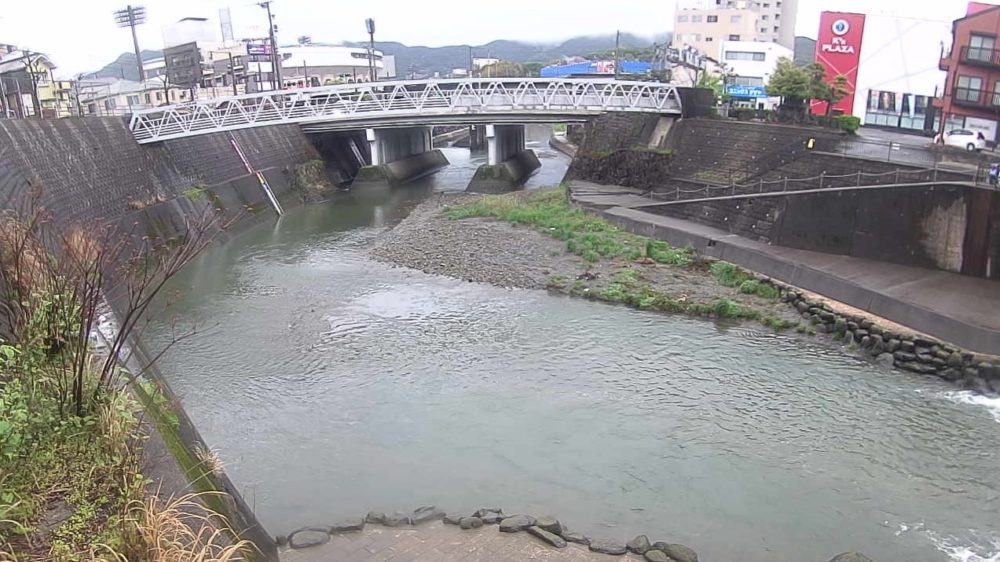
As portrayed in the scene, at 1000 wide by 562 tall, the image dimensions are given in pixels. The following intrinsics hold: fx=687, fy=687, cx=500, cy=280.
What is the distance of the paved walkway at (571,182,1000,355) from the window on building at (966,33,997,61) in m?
14.3

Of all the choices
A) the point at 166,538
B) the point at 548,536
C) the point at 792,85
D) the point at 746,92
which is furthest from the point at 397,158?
the point at 166,538

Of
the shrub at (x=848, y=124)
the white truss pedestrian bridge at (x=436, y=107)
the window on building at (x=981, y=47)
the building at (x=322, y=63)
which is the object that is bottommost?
the shrub at (x=848, y=124)

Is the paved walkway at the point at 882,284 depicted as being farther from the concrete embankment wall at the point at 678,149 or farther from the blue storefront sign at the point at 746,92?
the blue storefront sign at the point at 746,92

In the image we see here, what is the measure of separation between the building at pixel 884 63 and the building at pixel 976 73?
678 cm

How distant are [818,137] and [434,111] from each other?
1697cm

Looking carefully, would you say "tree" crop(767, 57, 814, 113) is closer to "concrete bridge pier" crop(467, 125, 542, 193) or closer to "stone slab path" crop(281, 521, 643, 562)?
"concrete bridge pier" crop(467, 125, 542, 193)

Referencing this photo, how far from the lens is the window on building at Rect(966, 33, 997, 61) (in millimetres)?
26047

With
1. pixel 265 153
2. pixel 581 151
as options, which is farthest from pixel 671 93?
pixel 265 153

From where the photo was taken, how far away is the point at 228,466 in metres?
10.1

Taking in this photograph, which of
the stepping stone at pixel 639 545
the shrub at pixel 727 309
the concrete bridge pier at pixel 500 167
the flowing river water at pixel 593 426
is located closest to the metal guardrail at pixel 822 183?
the shrub at pixel 727 309

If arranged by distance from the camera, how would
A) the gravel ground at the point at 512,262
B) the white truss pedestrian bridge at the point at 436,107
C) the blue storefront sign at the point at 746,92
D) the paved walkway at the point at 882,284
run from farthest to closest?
the blue storefront sign at the point at 746,92 < the white truss pedestrian bridge at the point at 436,107 < the gravel ground at the point at 512,262 < the paved walkway at the point at 882,284

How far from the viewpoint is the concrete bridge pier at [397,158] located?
1518 inches

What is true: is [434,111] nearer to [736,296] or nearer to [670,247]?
[670,247]

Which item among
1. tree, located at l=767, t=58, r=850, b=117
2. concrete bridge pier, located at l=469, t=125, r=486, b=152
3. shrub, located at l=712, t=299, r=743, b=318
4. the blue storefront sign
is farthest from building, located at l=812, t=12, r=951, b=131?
concrete bridge pier, located at l=469, t=125, r=486, b=152
